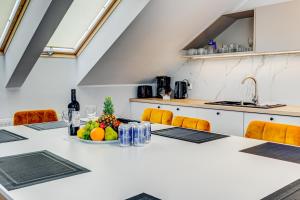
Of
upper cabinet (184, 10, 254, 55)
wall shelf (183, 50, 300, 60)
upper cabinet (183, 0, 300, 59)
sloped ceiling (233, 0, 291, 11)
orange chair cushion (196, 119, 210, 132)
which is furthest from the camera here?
upper cabinet (184, 10, 254, 55)

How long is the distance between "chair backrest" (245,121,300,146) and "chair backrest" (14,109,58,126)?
1818 mm

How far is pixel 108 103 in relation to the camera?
1979mm

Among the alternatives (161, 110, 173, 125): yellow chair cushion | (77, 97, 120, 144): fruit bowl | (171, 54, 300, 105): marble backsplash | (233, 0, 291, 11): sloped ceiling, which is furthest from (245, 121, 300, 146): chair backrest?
(233, 0, 291, 11): sloped ceiling

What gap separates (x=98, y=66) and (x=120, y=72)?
1.40 ft

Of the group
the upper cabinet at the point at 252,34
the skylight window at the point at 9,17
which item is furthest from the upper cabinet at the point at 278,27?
the skylight window at the point at 9,17

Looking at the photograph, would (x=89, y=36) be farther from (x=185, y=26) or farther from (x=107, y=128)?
(x=107, y=128)

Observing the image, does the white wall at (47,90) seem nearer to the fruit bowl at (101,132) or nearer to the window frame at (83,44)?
the window frame at (83,44)

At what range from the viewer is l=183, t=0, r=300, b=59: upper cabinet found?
10.3 feet

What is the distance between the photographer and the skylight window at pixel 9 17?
9.99 feet

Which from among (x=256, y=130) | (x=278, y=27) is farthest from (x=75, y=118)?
(x=278, y=27)

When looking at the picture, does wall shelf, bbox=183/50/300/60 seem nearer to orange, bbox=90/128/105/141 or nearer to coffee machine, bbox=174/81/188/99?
coffee machine, bbox=174/81/188/99

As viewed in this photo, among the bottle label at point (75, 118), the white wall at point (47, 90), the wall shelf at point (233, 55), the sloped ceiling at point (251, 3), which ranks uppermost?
the sloped ceiling at point (251, 3)

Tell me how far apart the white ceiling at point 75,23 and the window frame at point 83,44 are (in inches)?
2.3

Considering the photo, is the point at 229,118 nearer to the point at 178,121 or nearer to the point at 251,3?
the point at 178,121
